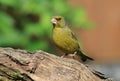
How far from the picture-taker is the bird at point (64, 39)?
568 centimetres

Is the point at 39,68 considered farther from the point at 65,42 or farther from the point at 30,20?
the point at 30,20

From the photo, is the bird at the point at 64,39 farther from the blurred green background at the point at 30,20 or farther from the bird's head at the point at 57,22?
the blurred green background at the point at 30,20

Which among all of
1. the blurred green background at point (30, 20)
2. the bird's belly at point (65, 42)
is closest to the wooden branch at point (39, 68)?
the bird's belly at point (65, 42)

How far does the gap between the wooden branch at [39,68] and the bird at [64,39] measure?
3.05 feet

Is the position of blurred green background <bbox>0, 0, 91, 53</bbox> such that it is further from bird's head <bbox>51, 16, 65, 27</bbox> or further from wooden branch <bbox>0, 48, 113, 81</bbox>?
wooden branch <bbox>0, 48, 113, 81</bbox>

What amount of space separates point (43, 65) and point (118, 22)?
477 cm

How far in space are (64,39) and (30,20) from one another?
1.65m

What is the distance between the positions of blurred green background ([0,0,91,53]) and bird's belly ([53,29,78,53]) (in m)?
1.23

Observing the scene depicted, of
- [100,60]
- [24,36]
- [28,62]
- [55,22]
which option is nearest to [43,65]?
[28,62]

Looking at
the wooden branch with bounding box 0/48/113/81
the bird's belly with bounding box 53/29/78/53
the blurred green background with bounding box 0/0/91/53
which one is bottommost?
the blurred green background with bounding box 0/0/91/53

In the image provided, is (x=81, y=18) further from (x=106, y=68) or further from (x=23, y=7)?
(x=106, y=68)

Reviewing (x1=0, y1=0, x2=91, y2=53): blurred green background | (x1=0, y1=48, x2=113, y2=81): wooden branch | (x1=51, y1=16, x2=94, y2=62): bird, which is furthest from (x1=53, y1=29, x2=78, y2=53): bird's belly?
(x1=0, y1=0, x2=91, y2=53): blurred green background

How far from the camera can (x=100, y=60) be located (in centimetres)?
909

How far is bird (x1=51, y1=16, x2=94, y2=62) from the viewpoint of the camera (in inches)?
224
